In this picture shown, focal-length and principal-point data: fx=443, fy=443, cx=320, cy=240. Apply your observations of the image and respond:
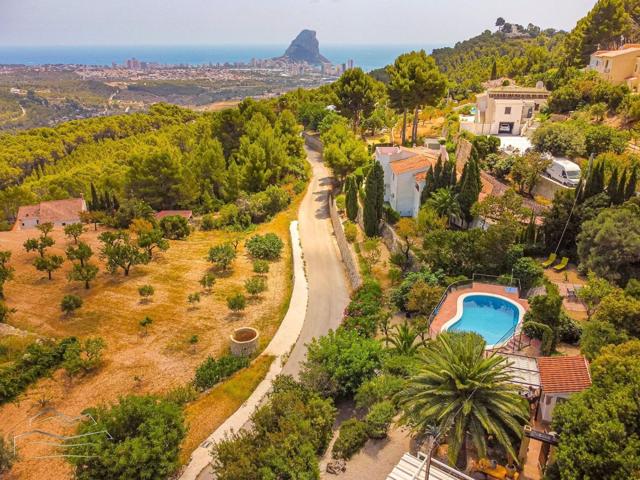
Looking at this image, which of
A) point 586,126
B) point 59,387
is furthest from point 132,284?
point 586,126

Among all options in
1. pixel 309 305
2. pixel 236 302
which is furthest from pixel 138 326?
pixel 309 305

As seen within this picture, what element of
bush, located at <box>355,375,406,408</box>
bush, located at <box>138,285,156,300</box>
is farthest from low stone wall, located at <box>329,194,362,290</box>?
bush, located at <box>138,285,156,300</box>

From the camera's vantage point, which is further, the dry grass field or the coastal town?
the dry grass field

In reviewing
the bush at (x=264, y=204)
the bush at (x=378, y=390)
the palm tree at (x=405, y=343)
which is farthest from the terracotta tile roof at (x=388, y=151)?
the bush at (x=378, y=390)

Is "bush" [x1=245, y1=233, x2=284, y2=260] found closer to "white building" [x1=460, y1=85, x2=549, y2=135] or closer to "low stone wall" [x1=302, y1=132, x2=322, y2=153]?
"white building" [x1=460, y1=85, x2=549, y2=135]

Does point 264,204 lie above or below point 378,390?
below

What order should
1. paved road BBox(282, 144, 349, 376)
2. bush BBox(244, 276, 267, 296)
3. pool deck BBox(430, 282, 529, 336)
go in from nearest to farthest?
1. pool deck BBox(430, 282, 529, 336)
2. paved road BBox(282, 144, 349, 376)
3. bush BBox(244, 276, 267, 296)

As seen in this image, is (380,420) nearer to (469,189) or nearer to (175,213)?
(469,189)
